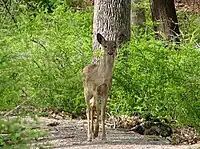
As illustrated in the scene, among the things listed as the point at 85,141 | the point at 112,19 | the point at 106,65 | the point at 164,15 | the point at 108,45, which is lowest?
the point at 85,141

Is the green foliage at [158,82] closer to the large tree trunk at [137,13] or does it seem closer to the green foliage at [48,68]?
the green foliage at [48,68]

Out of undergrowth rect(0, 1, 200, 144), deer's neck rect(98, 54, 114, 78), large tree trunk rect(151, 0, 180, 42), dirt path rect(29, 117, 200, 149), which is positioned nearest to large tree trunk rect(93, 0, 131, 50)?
undergrowth rect(0, 1, 200, 144)

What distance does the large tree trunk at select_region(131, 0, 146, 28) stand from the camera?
62.4 feet

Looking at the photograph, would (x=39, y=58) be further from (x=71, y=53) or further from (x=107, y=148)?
(x=107, y=148)

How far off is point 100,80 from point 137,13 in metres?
10.6

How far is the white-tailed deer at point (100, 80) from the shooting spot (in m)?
8.98

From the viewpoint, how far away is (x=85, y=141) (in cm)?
918

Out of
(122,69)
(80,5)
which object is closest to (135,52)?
(122,69)

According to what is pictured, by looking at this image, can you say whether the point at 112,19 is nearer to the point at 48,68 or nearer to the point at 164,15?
the point at 48,68

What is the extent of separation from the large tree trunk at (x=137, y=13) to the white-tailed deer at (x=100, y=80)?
979 cm

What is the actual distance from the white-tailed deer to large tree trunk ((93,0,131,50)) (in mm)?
4408

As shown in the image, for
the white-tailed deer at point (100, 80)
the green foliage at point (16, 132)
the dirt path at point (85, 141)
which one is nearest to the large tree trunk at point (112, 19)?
the dirt path at point (85, 141)

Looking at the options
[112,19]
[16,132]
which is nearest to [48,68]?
[112,19]

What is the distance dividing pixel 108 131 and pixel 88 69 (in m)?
1.36
